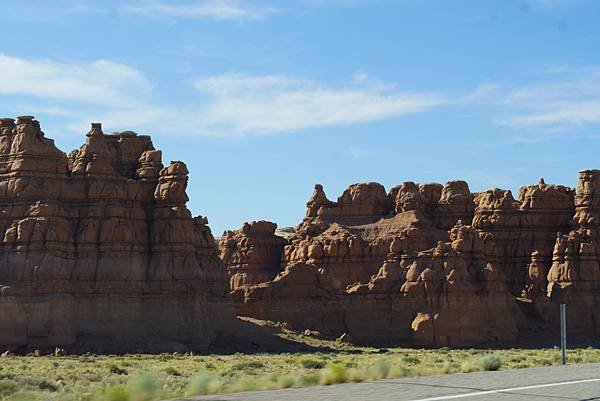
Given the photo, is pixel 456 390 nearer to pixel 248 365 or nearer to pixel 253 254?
pixel 248 365

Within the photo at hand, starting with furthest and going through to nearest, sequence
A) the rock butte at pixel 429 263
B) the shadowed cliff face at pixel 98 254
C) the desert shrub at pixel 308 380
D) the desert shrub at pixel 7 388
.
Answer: the rock butte at pixel 429 263 → the shadowed cliff face at pixel 98 254 → the desert shrub at pixel 7 388 → the desert shrub at pixel 308 380

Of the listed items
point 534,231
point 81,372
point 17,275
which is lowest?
point 81,372

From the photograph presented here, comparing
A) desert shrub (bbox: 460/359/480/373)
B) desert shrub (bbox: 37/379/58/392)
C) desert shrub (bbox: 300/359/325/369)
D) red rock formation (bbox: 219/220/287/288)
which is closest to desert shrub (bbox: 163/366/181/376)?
desert shrub (bbox: 300/359/325/369)

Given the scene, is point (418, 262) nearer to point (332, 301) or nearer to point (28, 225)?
point (332, 301)

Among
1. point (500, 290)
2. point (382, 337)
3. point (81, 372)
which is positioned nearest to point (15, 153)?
point (81, 372)

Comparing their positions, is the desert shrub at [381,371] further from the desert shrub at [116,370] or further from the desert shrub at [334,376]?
the desert shrub at [116,370]

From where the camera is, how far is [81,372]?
149 ft

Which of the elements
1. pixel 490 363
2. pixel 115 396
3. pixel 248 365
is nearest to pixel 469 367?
pixel 490 363

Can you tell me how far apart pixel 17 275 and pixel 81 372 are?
18198 mm

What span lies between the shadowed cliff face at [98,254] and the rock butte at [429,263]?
13024 millimetres

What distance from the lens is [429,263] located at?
264 ft

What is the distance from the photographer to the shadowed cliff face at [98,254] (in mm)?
62062

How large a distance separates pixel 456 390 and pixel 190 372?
78.1 ft

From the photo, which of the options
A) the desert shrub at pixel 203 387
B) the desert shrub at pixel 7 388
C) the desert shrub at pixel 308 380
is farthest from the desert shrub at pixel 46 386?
the desert shrub at pixel 308 380
